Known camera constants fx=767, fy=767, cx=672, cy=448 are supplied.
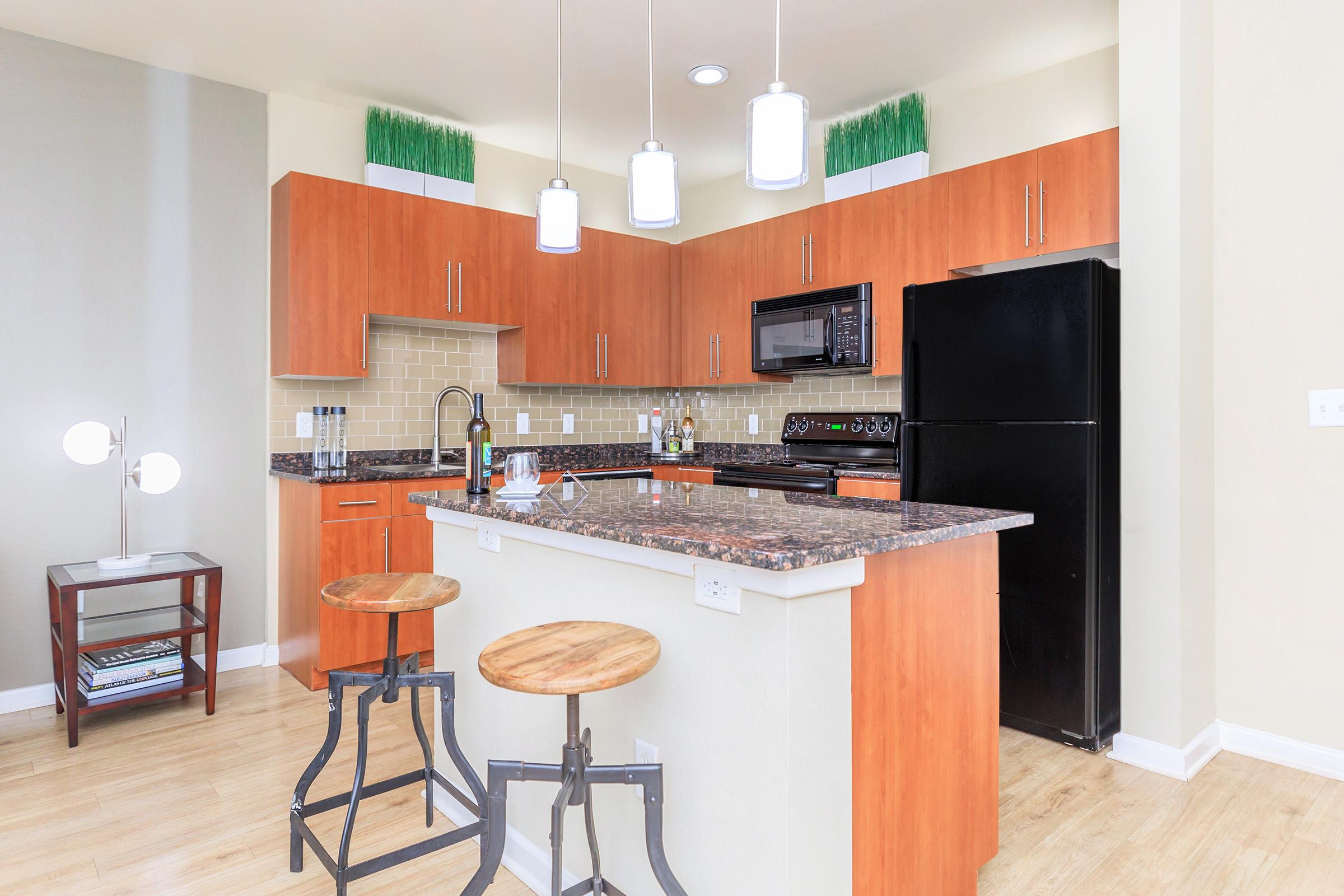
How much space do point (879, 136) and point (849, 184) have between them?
271 mm

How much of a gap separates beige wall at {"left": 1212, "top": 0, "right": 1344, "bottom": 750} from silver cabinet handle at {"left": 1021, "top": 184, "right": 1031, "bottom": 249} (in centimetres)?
65

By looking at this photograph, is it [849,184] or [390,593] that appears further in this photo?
[849,184]

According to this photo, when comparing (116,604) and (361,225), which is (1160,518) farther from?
(116,604)

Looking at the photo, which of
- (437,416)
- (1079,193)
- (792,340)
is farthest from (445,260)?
(1079,193)

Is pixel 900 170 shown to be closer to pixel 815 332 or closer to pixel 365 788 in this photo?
pixel 815 332

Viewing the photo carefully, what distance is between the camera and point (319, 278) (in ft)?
11.7

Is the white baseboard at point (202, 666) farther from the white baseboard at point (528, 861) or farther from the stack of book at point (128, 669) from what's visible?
the white baseboard at point (528, 861)

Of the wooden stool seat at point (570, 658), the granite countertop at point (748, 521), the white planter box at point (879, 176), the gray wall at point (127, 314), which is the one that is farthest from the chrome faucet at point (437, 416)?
the wooden stool seat at point (570, 658)

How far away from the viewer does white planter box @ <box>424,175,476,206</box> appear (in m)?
4.03

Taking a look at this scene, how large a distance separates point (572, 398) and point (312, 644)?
2.14 m

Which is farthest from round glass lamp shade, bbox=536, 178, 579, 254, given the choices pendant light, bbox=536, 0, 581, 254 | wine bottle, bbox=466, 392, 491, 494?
wine bottle, bbox=466, 392, 491, 494

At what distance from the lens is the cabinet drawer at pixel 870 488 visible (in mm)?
3480

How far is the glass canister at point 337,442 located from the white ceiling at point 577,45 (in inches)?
62.9

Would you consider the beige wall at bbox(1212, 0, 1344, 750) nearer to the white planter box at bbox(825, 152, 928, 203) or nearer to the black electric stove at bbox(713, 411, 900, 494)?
the white planter box at bbox(825, 152, 928, 203)
